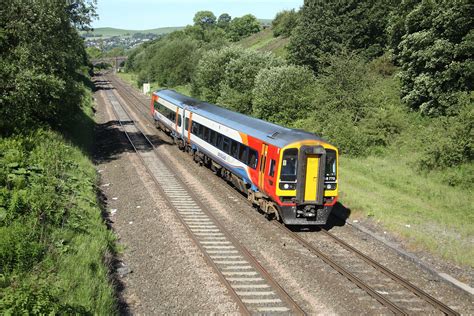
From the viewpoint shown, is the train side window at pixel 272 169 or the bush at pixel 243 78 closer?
the train side window at pixel 272 169

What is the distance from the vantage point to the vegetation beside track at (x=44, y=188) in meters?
9.05

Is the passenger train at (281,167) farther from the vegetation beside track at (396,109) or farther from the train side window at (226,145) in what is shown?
the vegetation beside track at (396,109)

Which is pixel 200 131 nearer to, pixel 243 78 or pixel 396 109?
pixel 396 109

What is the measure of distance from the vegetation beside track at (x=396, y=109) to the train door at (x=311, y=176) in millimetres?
2965

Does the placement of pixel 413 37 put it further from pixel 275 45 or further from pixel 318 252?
pixel 275 45

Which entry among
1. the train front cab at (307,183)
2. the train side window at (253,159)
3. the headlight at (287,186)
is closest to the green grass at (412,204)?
Answer: the train front cab at (307,183)

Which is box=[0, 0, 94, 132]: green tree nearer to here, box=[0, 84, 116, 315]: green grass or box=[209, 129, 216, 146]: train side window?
box=[0, 84, 116, 315]: green grass

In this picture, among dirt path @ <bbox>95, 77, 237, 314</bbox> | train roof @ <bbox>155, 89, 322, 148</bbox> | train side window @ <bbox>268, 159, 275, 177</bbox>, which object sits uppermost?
train roof @ <bbox>155, 89, 322, 148</bbox>

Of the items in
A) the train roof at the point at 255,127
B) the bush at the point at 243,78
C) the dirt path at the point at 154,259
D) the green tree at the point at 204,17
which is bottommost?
the dirt path at the point at 154,259

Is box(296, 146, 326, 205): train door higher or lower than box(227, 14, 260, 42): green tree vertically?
lower

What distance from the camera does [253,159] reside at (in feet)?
53.1

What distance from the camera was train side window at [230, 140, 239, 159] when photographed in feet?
58.7

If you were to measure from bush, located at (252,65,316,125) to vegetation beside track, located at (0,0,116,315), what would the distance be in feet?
41.3

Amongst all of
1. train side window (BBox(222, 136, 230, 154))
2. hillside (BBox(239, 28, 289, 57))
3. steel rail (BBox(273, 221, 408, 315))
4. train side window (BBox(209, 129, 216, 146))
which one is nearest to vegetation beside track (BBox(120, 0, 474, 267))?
steel rail (BBox(273, 221, 408, 315))
